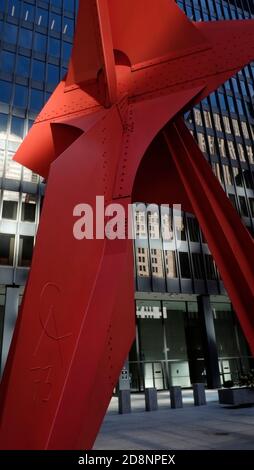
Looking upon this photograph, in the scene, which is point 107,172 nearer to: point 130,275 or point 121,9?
point 130,275

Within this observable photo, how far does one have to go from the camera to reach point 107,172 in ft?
16.8

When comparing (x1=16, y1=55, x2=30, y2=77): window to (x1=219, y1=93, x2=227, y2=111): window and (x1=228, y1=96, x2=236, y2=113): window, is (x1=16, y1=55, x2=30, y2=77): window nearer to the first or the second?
(x1=219, y1=93, x2=227, y2=111): window

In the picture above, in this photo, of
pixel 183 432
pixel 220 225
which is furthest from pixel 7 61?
pixel 183 432

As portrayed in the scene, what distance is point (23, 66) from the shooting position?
2695 centimetres

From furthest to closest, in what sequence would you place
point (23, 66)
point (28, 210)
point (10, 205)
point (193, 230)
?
point (193, 230) < point (23, 66) < point (28, 210) < point (10, 205)

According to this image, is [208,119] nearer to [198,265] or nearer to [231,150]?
[231,150]

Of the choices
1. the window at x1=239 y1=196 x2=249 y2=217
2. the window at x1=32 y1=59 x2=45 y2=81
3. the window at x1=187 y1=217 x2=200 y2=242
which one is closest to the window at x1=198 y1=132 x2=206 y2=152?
the window at x1=239 y1=196 x2=249 y2=217

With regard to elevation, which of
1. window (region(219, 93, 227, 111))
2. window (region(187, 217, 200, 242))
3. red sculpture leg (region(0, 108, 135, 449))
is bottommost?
red sculpture leg (region(0, 108, 135, 449))

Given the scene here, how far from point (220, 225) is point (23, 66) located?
27.2m

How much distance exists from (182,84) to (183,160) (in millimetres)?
1302

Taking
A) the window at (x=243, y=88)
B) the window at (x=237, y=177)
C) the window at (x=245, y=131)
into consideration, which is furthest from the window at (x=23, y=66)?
the window at (x=243, y=88)

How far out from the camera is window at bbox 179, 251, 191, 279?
26.0 m

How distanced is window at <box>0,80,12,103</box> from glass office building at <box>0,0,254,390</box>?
0.24 feet

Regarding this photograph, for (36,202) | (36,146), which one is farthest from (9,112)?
(36,146)
